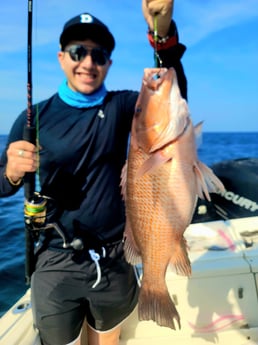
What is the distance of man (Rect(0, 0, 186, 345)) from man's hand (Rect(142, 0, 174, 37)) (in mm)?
26

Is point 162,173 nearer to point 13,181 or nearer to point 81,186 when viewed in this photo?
point 81,186

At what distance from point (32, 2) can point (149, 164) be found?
5.19 ft

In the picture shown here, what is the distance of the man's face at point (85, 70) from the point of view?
2.29 m

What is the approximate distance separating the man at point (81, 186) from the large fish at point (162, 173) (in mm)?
381

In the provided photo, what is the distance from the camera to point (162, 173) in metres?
1.92

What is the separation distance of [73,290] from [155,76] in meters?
1.47

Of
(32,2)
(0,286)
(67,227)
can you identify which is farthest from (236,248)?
(0,286)

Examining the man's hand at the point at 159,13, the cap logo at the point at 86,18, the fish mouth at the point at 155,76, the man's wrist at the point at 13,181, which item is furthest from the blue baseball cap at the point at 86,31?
the man's wrist at the point at 13,181

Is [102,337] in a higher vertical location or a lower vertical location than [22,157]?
lower

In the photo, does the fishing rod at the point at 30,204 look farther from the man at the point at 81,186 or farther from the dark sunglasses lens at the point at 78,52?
the dark sunglasses lens at the point at 78,52

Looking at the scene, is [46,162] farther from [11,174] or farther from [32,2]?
[32,2]

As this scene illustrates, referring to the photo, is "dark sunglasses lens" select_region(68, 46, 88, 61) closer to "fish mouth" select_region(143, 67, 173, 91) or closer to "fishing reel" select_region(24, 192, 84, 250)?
"fish mouth" select_region(143, 67, 173, 91)

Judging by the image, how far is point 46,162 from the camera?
2.37 meters

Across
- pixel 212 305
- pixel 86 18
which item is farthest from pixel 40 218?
pixel 212 305
